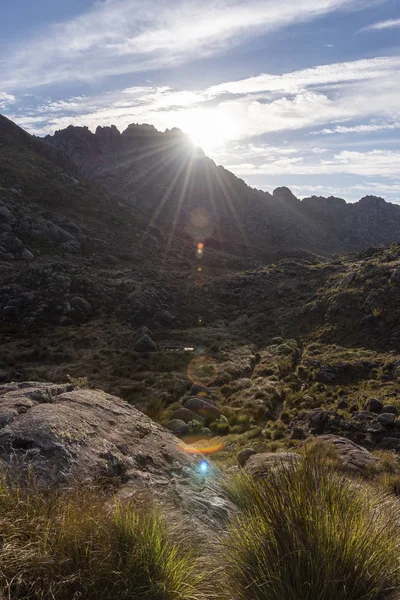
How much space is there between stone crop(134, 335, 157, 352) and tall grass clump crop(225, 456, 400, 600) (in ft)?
88.3

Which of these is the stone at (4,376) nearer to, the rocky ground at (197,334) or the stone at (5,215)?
the rocky ground at (197,334)

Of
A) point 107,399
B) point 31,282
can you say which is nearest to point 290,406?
point 107,399

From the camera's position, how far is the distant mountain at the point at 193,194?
11825 centimetres

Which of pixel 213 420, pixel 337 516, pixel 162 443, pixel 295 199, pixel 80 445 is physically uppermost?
pixel 295 199

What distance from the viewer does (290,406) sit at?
1819cm

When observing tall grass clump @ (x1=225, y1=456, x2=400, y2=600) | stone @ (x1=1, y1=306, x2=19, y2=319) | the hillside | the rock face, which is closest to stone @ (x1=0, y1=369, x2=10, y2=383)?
the hillside

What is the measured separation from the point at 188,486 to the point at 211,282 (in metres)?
45.7

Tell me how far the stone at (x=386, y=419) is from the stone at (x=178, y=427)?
7429mm

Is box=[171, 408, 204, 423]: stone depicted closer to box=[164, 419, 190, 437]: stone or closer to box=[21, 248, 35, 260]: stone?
box=[164, 419, 190, 437]: stone

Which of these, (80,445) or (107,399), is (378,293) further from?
(80,445)

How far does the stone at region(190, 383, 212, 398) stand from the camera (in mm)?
21138

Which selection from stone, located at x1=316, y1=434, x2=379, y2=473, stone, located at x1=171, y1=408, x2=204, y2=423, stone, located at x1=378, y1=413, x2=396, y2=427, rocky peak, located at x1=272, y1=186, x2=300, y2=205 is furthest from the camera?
rocky peak, located at x1=272, y1=186, x2=300, y2=205

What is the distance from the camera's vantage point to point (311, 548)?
2.63 metres

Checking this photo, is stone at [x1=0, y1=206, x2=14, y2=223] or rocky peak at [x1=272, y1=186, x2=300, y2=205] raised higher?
rocky peak at [x1=272, y1=186, x2=300, y2=205]
